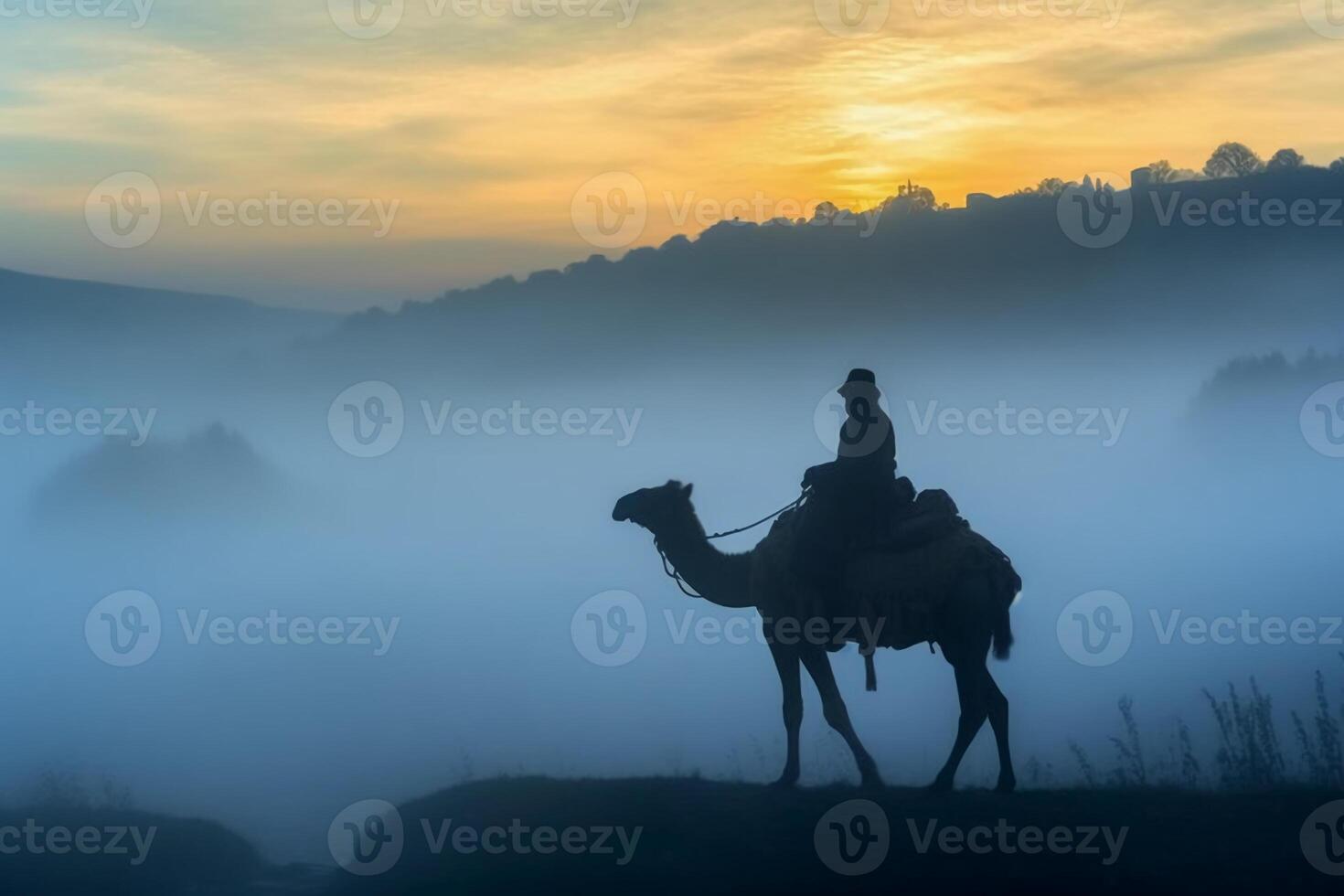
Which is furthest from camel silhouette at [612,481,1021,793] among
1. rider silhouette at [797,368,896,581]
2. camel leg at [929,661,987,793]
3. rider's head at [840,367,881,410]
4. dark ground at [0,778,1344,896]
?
rider's head at [840,367,881,410]

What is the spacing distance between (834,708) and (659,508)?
323 centimetres

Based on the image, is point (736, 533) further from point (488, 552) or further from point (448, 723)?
point (488, 552)

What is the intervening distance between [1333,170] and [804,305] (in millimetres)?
45966

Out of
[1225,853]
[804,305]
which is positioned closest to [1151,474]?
[804,305]

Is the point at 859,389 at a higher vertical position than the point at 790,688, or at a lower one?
higher

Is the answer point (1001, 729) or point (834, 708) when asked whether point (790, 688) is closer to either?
point (834, 708)

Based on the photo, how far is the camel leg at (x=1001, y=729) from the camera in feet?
55.6

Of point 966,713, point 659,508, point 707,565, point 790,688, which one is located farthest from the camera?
point 659,508

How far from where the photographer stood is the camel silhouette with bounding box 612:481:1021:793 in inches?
667

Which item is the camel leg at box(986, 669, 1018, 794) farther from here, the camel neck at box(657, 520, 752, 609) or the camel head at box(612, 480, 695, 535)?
the camel head at box(612, 480, 695, 535)

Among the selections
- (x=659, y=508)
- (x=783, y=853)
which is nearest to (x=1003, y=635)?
(x=783, y=853)

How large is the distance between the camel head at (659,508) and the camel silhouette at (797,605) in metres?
0.01

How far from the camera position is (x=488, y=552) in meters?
78.8

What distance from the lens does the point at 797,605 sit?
696 inches
